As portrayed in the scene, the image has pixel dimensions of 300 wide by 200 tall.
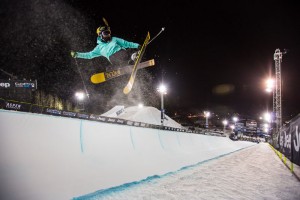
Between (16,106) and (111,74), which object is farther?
(111,74)

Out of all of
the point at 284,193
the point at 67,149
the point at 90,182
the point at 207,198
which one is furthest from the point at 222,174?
the point at 67,149

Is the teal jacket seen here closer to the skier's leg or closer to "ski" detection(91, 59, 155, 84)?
the skier's leg

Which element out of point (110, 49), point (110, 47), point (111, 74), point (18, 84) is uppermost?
point (18, 84)

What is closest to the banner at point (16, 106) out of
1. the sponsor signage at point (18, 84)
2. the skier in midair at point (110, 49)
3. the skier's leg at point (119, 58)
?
the skier in midair at point (110, 49)

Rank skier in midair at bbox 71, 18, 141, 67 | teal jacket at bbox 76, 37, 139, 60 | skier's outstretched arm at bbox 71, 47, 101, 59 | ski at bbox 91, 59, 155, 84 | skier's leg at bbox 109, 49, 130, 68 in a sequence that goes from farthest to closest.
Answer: ski at bbox 91, 59, 155, 84 < skier's leg at bbox 109, 49, 130, 68 < skier's outstretched arm at bbox 71, 47, 101, 59 < teal jacket at bbox 76, 37, 139, 60 < skier in midair at bbox 71, 18, 141, 67

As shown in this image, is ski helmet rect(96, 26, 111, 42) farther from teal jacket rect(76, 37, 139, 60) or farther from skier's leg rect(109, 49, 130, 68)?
skier's leg rect(109, 49, 130, 68)

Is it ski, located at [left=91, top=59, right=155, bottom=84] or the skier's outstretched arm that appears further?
ski, located at [left=91, top=59, right=155, bottom=84]

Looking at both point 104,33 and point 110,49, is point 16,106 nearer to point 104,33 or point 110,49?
point 104,33

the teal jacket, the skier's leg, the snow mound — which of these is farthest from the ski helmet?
the snow mound

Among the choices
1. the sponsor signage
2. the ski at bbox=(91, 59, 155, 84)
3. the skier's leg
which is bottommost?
the ski at bbox=(91, 59, 155, 84)

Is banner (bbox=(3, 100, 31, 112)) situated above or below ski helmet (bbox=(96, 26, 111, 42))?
below

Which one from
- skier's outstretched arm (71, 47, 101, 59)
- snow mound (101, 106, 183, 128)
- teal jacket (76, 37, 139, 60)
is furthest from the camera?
snow mound (101, 106, 183, 128)

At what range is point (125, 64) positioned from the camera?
15.7 meters

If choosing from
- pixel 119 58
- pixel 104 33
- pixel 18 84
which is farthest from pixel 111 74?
pixel 18 84
